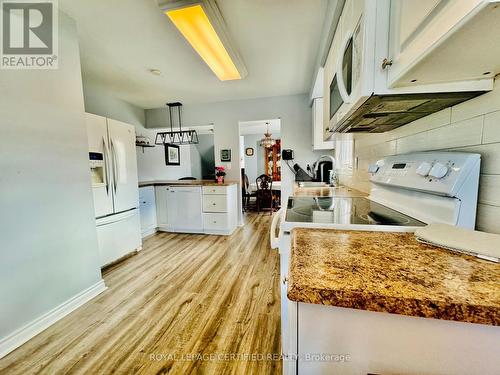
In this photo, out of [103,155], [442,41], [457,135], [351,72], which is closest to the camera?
[442,41]

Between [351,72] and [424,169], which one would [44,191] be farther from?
[424,169]

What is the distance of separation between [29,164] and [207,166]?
251 inches

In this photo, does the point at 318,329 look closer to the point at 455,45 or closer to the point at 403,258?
the point at 403,258

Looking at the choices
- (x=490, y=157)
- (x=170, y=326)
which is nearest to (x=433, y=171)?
(x=490, y=157)

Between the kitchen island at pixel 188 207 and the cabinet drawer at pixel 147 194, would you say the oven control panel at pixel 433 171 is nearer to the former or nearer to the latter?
the kitchen island at pixel 188 207

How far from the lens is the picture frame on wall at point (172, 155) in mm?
4832

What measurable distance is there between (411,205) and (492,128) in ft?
1.28

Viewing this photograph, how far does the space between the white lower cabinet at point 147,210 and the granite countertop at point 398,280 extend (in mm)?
3335

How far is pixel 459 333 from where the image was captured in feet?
1.24

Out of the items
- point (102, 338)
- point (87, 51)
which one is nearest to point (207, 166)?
point (87, 51)

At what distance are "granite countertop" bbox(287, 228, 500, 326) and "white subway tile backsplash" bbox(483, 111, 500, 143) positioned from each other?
1.30 ft

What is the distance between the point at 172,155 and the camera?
508cm

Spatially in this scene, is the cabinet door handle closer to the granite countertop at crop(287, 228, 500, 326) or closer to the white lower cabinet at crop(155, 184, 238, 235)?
the granite countertop at crop(287, 228, 500, 326)

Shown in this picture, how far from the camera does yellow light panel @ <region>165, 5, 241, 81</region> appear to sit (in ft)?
4.64
